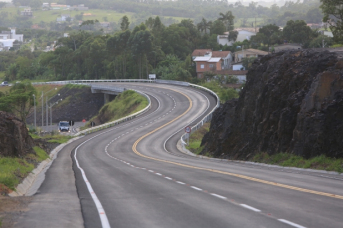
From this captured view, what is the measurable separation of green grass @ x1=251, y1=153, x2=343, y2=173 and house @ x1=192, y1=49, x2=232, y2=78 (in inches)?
3558

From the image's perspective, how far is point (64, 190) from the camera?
16422mm

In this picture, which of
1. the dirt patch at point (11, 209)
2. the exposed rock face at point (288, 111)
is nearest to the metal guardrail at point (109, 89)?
the exposed rock face at point (288, 111)

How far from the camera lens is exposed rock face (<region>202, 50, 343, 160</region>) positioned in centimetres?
2480

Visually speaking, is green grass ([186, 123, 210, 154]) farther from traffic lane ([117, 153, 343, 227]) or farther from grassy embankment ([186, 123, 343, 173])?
traffic lane ([117, 153, 343, 227])

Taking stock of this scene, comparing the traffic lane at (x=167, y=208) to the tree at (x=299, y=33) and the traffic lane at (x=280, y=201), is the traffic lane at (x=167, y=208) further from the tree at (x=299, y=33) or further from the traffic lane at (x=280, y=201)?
the tree at (x=299, y=33)

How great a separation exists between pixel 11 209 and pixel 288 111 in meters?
20.3

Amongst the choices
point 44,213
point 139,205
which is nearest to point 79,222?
point 44,213

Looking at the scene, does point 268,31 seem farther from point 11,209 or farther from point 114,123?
point 11,209

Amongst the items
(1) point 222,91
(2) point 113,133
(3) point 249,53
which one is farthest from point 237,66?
(2) point 113,133

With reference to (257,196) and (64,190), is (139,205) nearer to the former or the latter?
(257,196)

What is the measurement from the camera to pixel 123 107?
289ft

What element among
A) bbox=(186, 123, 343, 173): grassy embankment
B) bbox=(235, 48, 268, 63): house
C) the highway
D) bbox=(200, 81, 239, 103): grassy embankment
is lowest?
bbox=(186, 123, 343, 173): grassy embankment

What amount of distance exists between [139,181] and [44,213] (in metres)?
7.41

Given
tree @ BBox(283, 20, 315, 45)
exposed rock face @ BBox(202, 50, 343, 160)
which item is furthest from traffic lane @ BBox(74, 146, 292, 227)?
tree @ BBox(283, 20, 315, 45)
